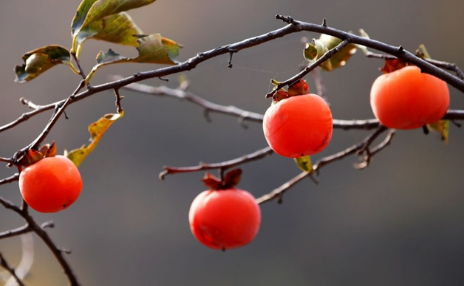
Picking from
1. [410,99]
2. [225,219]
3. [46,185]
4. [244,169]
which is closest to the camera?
[46,185]

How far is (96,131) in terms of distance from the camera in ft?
2.45

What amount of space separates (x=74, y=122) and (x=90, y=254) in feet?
3.15

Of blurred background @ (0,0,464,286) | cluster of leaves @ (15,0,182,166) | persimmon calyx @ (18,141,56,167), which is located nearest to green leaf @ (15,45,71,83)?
cluster of leaves @ (15,0,182,166)

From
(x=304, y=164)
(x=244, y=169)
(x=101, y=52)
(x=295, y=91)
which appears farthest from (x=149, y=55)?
(x=244, y=169)

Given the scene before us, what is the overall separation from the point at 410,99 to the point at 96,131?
1.34 feet

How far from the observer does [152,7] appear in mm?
4488

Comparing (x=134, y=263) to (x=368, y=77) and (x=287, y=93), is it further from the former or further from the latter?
(x=287, y=93)

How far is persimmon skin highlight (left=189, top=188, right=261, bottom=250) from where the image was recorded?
906 mm

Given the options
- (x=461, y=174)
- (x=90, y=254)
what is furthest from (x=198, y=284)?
(x=461, y=174)

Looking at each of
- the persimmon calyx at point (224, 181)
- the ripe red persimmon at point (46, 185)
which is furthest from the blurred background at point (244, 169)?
the ripe red persimmon at point (46, 185)

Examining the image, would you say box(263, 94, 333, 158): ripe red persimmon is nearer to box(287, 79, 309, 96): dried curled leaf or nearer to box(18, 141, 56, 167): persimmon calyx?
box(287, 79, 309, 96): dried curled leaf

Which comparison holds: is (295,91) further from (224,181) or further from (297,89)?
(224,181)

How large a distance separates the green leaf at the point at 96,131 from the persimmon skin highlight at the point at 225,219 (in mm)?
218

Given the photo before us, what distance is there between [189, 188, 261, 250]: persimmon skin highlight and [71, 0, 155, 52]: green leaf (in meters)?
0.33
